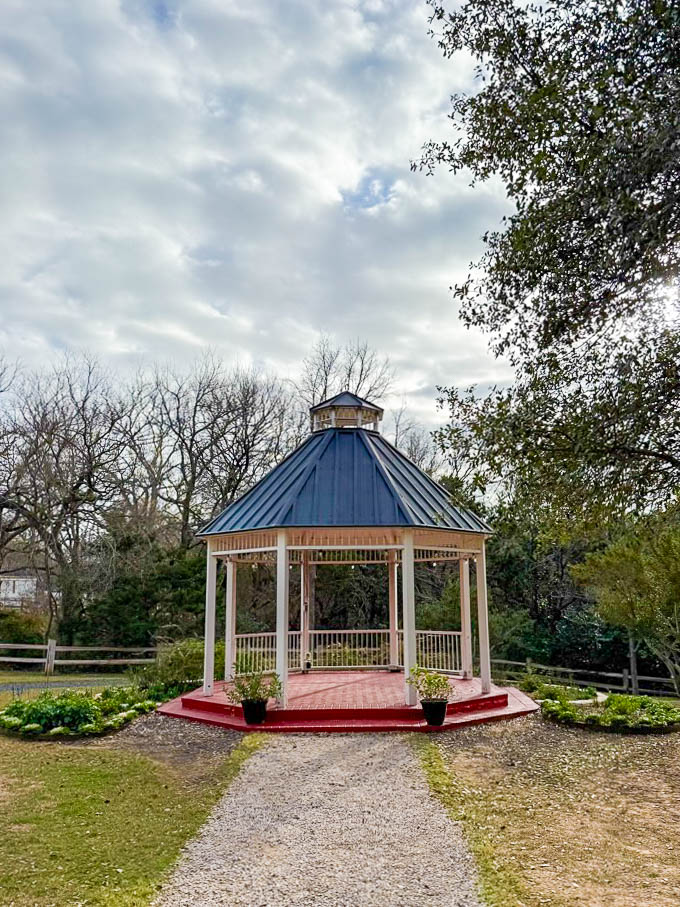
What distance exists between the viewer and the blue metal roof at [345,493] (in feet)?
38.1

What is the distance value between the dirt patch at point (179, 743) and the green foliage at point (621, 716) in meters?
5.53

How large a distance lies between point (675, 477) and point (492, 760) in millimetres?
4779

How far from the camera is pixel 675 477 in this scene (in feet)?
21.3

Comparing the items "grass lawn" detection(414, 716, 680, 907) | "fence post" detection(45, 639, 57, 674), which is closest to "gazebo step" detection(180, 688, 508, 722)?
"grass lawn" detection(414, 716, 680, 907)

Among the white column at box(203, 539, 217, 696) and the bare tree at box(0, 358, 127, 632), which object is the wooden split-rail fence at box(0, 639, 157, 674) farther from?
the white column at box(203, 539, 217, 696)

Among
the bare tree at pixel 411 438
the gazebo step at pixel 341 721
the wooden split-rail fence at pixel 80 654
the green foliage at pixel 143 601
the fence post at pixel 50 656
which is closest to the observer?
the gazebo step at pixel 341 721

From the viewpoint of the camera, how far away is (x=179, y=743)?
10008mm

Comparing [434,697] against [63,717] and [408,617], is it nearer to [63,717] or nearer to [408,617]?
[408,617]

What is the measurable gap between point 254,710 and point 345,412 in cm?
666

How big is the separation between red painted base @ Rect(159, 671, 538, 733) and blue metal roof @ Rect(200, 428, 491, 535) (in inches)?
122

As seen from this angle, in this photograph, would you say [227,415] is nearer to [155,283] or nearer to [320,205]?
[155,283]

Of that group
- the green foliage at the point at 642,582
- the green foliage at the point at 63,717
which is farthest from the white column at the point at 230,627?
the green foliage at the point at 642,582

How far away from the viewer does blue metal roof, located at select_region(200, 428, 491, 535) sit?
11.6 metres

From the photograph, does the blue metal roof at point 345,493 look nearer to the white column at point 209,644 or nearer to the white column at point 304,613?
the white column at point 209,644
